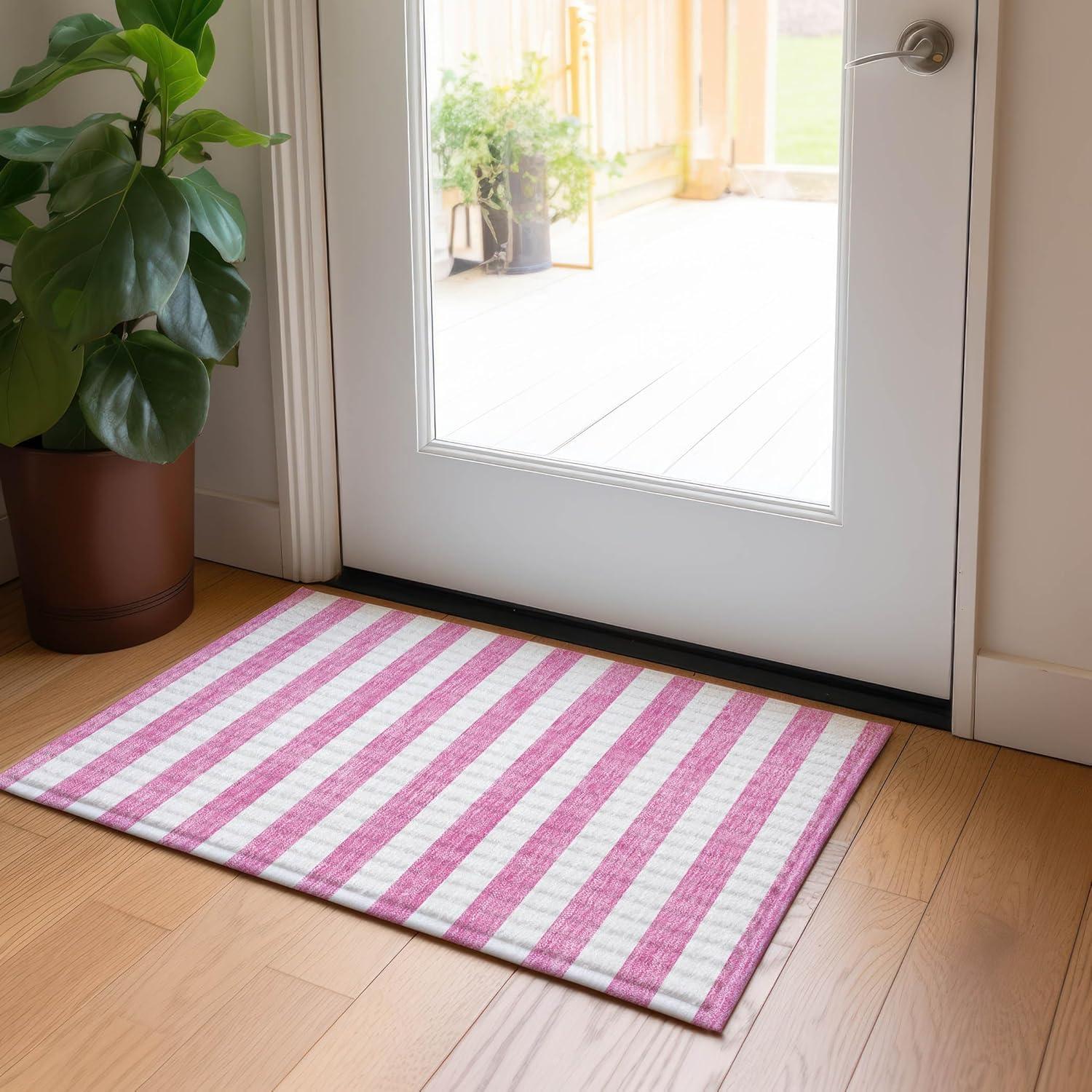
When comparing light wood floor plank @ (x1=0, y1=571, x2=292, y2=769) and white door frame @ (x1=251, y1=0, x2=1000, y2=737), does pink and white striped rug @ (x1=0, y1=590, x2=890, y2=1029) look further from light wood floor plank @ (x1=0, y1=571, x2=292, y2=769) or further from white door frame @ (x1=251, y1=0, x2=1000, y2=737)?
white door frame @ (x1=251, y1=0, x2=1000, y2=737)

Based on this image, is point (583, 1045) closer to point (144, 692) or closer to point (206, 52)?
point (144, 692)

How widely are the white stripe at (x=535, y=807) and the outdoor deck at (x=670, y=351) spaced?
36cm

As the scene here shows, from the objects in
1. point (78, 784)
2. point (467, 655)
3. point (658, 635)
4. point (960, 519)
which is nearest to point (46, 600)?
point (78, 784)

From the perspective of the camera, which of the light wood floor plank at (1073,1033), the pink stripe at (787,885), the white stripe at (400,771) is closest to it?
the light wood floor plank at (1073,1033)

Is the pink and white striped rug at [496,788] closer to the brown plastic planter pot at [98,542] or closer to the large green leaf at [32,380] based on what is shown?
the brown plastic planter pot at [98,542]

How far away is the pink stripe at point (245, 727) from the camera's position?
5.85ft

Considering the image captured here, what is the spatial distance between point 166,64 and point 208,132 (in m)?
0.13

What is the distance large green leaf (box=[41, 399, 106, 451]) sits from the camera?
2.07 meters

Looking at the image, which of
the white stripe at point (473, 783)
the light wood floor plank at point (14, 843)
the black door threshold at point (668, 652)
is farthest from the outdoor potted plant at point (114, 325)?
the white stripe at point (473, 783)

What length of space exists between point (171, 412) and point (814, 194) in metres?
0.96

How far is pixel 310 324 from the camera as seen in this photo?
2320 millimetres

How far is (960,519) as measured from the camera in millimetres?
1834

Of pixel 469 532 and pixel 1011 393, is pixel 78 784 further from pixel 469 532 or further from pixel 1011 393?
pixel 1011 393

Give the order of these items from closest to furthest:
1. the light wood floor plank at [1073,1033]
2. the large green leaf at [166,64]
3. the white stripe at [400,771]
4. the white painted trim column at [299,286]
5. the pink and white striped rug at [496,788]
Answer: the light wood floor plank at [1073,1033] → the pink and white striped rug at [496,788] → the white stripe at [400,771] → the large green leaf at [166,64] → the white painted trim column at [299,286]
